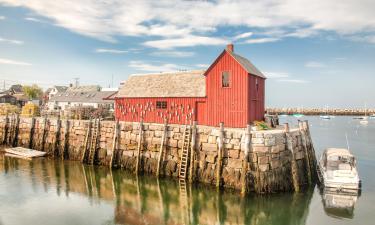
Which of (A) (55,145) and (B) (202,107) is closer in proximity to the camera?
(B) (202,107)

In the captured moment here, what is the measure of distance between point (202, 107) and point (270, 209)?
9974 mm

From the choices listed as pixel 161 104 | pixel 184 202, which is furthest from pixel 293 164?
pixel 161 104

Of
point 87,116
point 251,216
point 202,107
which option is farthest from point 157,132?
point 87,116

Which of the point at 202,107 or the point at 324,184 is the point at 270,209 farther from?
the point at 202,107

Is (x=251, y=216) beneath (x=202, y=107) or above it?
beneath

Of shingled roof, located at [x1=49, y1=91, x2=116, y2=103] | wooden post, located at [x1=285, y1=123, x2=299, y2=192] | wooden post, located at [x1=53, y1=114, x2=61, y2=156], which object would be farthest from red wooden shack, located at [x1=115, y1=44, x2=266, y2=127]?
shingled roof, located at [x1=49, y1=91, x2=116, y2=103]

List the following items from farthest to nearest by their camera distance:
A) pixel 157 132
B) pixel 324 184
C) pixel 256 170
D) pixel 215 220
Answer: pixel 157 132, pixel 324 184, pixel 256 170, pixel 215 220

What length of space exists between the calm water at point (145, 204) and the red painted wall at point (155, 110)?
5.76 m

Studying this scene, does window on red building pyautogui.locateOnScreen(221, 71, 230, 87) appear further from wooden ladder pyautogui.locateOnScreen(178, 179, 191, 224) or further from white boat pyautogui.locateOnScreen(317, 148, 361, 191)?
white boat pyautogui.locateOnScreen(317, 148, 361, 191)

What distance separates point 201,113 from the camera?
24125 millimetres

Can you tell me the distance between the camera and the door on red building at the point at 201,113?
23938mm

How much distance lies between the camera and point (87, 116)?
33.2m

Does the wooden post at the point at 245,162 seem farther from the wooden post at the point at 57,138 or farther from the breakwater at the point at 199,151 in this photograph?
the wooden post at the point at 57,138

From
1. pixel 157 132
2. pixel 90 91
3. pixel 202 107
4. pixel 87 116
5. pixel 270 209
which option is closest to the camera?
pixel 270 209
